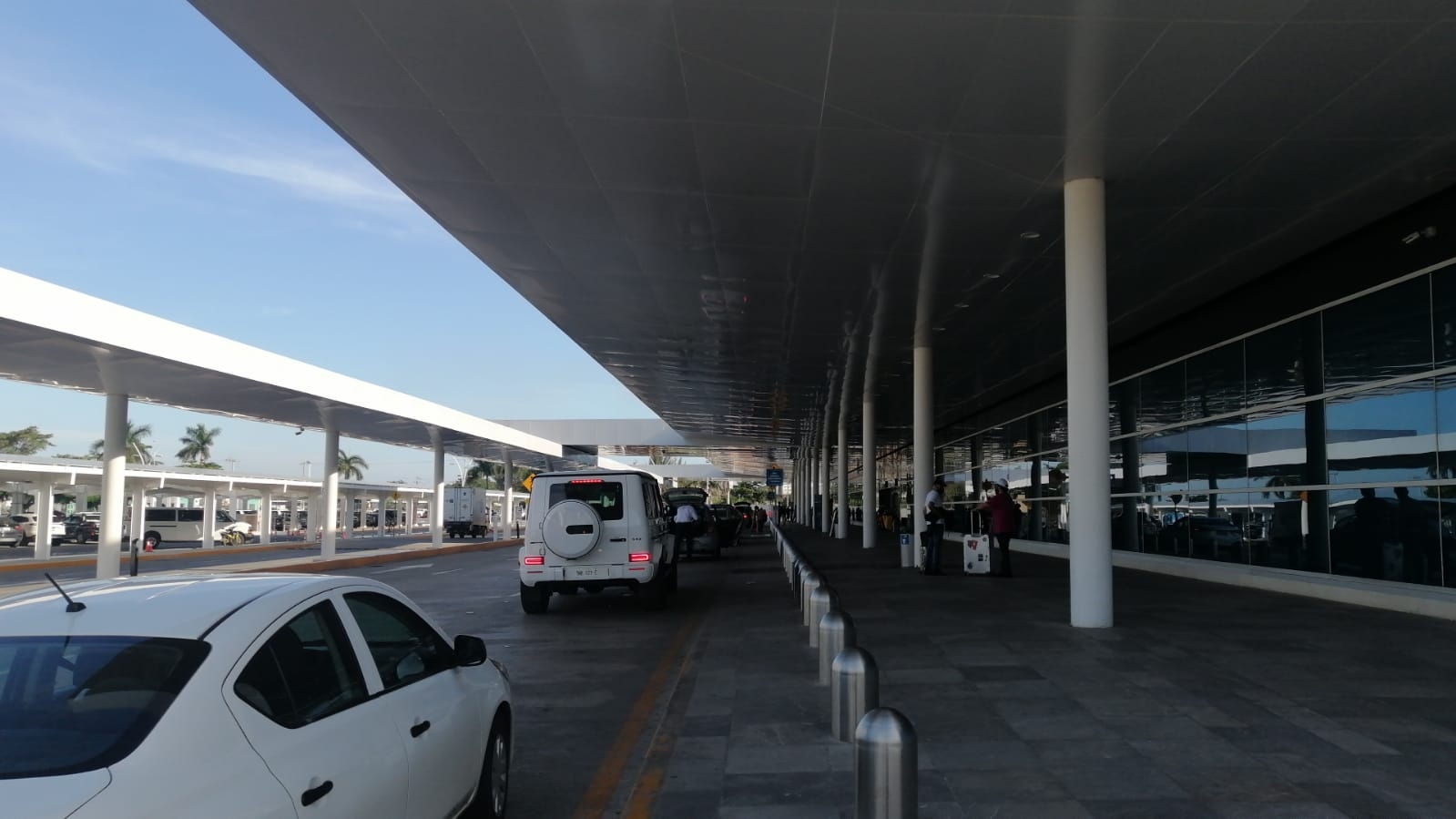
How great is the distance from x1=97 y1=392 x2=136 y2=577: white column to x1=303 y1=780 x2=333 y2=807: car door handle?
83.6 feet

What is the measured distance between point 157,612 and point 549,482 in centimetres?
1243

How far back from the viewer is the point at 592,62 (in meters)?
9.55

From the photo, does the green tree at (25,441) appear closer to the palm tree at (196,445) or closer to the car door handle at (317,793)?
the palm tree at (196,445)

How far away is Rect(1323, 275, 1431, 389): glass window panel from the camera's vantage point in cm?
1321

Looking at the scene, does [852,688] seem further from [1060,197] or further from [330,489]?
[330,489]

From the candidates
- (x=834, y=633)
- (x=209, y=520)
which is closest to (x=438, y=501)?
(x=209, y=520)

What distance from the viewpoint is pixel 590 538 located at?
15.5 m

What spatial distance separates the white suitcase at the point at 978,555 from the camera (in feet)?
67.6

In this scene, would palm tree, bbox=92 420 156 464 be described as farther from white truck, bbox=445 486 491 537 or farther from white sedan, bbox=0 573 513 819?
white sedan, bbox=0 573 513 819

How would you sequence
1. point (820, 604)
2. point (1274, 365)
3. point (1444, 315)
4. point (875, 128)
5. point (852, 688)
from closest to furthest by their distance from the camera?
point (852, 688), point (820, 604), point (875, 128), point (1444, 315), point (1274, 365)

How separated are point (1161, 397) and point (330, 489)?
27378mm

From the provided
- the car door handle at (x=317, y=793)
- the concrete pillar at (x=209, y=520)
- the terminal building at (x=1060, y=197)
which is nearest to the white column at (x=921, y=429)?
the terminal building at (x=1060, y=197)

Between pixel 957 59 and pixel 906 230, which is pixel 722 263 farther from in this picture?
pixel 957 59

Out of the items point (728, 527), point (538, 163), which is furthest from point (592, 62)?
point (728, 527)
